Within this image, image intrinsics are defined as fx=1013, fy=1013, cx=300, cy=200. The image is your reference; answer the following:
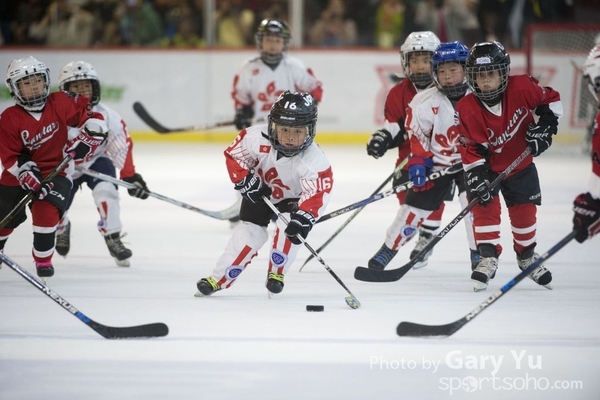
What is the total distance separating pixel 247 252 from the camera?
13.2ft

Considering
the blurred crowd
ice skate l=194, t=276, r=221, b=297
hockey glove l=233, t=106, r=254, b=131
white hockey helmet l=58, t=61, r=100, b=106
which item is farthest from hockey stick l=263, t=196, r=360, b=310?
the blurred crowd

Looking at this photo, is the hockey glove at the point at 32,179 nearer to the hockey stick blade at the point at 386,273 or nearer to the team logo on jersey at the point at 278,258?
the team logo on jersey at the point at 278,258

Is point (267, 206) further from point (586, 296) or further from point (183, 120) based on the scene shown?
point (183, 120)

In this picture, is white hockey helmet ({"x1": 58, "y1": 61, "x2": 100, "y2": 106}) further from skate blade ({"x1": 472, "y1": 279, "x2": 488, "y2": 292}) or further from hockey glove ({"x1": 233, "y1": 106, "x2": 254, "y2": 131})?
skate blade ({"x1": 472, "y1": 279, "x2": 488, "y2": 292})

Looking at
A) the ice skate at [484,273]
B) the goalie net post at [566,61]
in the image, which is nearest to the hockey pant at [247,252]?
the ice skate at [484,273]

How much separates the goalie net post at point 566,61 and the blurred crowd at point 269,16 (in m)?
0.43

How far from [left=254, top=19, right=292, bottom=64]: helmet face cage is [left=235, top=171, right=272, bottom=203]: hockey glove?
7.79 feet

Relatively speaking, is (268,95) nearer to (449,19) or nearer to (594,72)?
(594,72)

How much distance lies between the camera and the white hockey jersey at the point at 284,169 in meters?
3.93

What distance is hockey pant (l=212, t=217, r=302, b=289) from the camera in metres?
4.04

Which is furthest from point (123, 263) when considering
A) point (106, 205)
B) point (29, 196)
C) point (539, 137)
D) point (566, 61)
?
point (566, 61)

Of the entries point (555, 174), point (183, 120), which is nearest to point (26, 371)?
point (555, 174)

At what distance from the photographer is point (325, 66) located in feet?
33.1

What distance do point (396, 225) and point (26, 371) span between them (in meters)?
2.06
